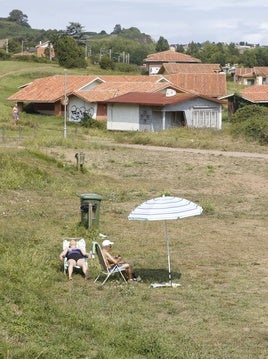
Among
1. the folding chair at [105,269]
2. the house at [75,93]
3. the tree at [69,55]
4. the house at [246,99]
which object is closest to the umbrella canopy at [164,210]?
the folding chair at [105,269]

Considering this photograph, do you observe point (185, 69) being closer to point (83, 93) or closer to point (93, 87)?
point (93, 87)

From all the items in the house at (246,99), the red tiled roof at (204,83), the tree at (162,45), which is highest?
the tree at (162,45)

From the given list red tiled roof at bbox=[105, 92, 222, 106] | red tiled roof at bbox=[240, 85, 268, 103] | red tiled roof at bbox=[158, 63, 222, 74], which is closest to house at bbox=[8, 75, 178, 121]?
red tiled roof at bbox=[105, 92, 222, 106]

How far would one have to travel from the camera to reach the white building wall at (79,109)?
50.2 metres

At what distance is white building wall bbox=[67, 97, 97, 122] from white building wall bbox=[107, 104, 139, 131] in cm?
311

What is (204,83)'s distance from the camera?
60938mm

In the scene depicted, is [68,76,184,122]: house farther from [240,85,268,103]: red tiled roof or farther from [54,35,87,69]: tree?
[54,35,87,69]: tree

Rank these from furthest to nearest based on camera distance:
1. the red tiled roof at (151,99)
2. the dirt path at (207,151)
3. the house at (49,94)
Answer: the house at (49,94)
the red tiled roof at (151,99)
the dirt path at (207,151)

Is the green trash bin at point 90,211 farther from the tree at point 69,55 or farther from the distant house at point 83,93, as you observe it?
the tree at point 69,55

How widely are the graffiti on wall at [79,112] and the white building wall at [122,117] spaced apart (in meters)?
3.23

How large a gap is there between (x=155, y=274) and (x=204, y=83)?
1931 inches

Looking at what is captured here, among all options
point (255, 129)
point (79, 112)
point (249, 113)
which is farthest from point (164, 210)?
point (79, 112)

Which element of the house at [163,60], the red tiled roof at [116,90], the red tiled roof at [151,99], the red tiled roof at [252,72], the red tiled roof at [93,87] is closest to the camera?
the red tiled roof at [151,99]

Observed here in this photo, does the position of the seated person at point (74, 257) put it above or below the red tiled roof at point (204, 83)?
below
